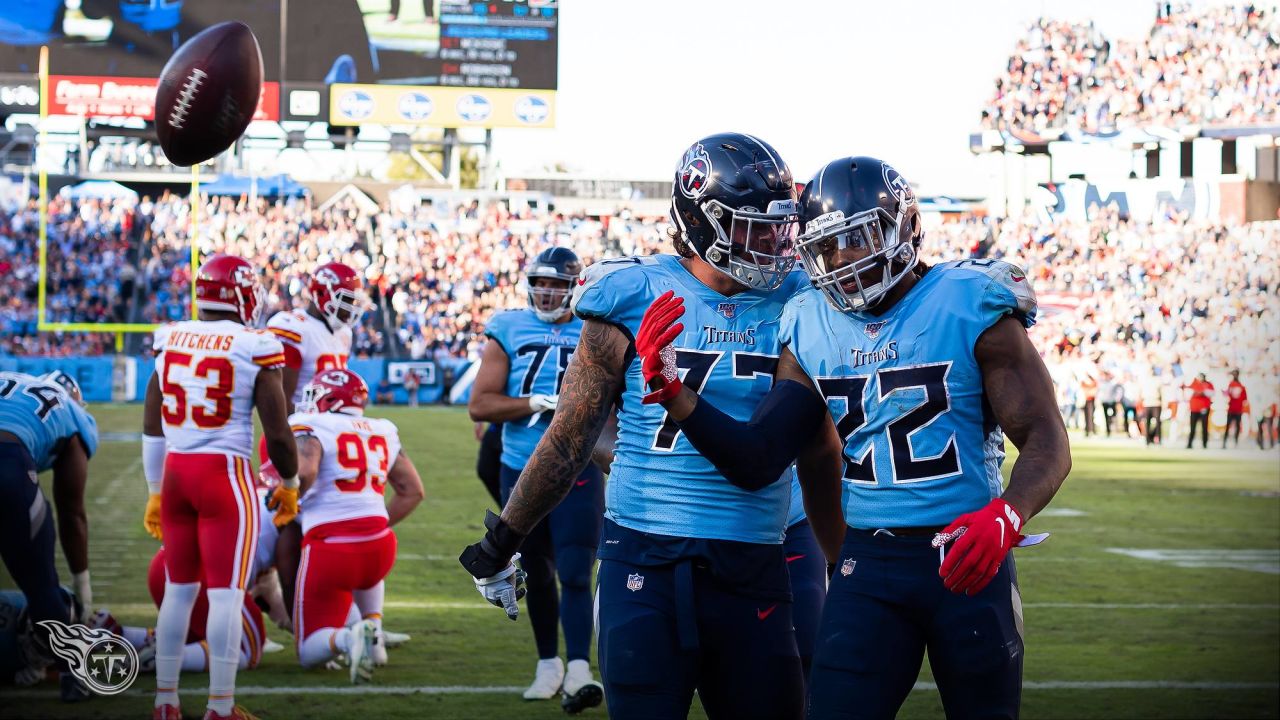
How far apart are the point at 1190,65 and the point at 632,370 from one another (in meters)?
37.6

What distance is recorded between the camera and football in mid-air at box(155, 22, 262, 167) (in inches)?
258

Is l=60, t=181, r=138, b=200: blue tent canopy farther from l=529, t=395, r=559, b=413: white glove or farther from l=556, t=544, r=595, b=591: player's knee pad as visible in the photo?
l=556, t=544, r=595, b=591: player's knee pad

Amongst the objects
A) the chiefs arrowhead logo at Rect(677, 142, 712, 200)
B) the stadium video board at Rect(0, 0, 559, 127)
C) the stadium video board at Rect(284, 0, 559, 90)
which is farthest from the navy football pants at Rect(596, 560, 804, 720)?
the stadium video board at Rect(284, 0, 559, 90)

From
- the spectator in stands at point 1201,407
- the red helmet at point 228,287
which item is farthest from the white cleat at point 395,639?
the spectator in stands at point 1201,407

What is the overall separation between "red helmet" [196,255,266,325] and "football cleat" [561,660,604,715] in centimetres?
189

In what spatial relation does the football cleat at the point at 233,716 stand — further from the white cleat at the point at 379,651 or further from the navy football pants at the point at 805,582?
the navy football pants at the point at 805,582

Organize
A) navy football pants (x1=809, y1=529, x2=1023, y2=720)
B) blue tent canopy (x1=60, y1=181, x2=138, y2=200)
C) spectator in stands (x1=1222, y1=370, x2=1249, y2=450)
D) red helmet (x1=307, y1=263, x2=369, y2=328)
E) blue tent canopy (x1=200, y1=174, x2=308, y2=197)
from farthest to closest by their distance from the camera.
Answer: blue tent canopy (x1=200, y1=174, x2=308, y2=197)
blue tent canopy (x1=60, y1=181, x2=138, y2=200)
spectator in stands (x1=1222, y1=370, x2=1249, y2=450)
red helmet (x1=307, y1=263, x2=369, y2=328)
navy football pants (x1=809, y1=529, x2=1023, y2=720)

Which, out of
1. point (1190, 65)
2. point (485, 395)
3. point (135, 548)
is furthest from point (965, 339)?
point (1190, 65)

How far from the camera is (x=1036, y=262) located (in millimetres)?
33812

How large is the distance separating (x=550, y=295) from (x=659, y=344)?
3272 millimetres

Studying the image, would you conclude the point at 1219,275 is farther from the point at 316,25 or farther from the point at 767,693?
the point at 767,693

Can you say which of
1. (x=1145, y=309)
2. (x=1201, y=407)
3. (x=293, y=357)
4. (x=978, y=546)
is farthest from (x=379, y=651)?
(x=1145, y=309)

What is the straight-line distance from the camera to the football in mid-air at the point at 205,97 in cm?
655

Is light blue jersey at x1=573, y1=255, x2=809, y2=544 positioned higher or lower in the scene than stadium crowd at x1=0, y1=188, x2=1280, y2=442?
lower
